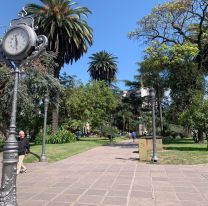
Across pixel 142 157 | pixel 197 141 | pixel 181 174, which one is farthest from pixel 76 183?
pixel 197 141

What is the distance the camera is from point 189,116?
2098 centimetres

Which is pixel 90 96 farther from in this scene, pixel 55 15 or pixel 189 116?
pixel 189 116

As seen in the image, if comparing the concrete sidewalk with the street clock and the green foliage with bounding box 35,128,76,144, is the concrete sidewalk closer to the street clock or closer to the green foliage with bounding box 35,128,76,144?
the street clock

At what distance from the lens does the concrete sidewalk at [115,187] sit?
258 inches

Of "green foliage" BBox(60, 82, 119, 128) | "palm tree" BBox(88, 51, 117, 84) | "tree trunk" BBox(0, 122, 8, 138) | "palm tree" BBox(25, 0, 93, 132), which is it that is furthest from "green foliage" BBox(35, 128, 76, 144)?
"palm tree" BBox(88, 51, 117, 84)

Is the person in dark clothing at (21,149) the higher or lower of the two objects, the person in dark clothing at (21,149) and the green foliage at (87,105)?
the lower

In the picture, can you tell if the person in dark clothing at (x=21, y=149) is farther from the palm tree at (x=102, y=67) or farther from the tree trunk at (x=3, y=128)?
the palm tree at (x=102, y=67)

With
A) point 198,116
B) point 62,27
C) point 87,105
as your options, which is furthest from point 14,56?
point 87,105

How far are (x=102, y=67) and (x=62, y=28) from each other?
112 feet

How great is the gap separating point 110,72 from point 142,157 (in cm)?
5127

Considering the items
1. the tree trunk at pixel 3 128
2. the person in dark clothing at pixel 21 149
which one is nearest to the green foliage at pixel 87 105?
the tree trunk at pixel 3 128

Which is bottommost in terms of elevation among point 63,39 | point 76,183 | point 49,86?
point 76,183

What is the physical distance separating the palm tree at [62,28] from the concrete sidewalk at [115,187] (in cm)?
1969

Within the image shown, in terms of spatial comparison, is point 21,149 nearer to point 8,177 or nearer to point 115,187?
point 115,187
